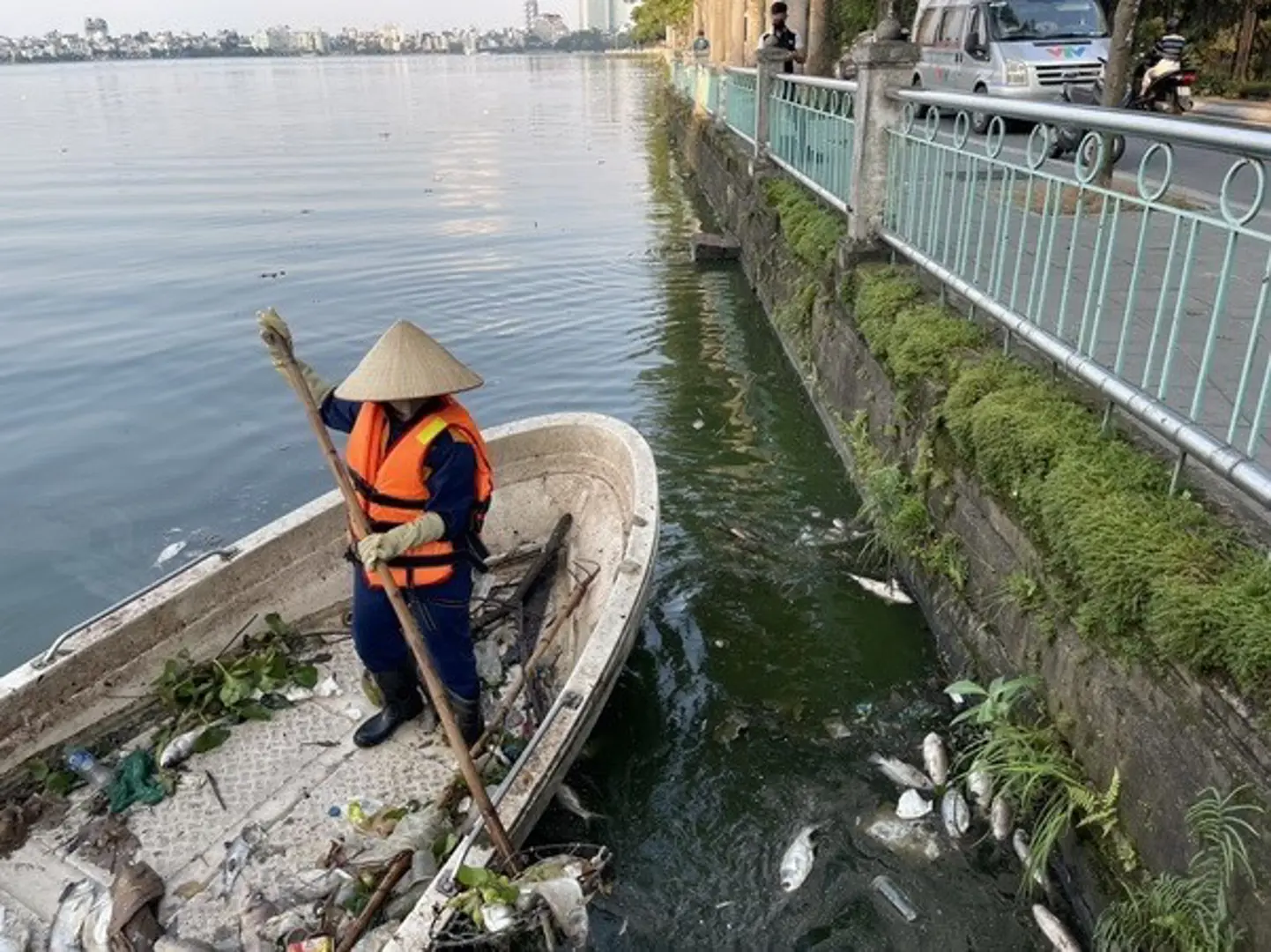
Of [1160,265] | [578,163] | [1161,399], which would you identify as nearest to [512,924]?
[1161,399]

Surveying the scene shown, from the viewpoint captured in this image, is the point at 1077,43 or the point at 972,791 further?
the point at 1077,43

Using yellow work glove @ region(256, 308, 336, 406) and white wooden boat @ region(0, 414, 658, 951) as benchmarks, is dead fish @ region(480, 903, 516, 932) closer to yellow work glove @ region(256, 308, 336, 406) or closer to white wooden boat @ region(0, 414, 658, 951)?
white wooden boat @ region(0, 414, 658, 951)

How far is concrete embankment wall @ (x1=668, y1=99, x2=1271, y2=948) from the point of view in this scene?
3.09 metres

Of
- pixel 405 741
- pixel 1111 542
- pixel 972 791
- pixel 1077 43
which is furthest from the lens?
pixel 1077 43

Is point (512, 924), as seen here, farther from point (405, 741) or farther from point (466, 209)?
point (466, 209)

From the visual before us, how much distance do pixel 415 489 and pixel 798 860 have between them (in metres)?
2.12

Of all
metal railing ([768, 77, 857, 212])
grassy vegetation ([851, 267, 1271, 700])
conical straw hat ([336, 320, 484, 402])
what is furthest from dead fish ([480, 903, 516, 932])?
metal railing ([768, 77, 857, 212])

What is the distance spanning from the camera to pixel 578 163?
2689cm

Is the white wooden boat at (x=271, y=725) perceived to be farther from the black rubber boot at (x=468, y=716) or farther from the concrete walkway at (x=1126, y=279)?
the concrete walkway at (x=1126, y=279)

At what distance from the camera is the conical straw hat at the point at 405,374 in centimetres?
396

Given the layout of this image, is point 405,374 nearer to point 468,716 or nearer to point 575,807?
point 468,716

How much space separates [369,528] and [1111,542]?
9.04 ft

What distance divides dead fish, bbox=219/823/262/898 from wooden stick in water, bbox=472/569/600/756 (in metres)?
0.91

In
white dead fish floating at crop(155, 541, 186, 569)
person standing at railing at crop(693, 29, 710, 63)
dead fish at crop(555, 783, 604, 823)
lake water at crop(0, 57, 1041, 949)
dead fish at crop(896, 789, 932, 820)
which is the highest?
person standing at railing at crop(693, 29, 710, 63)
